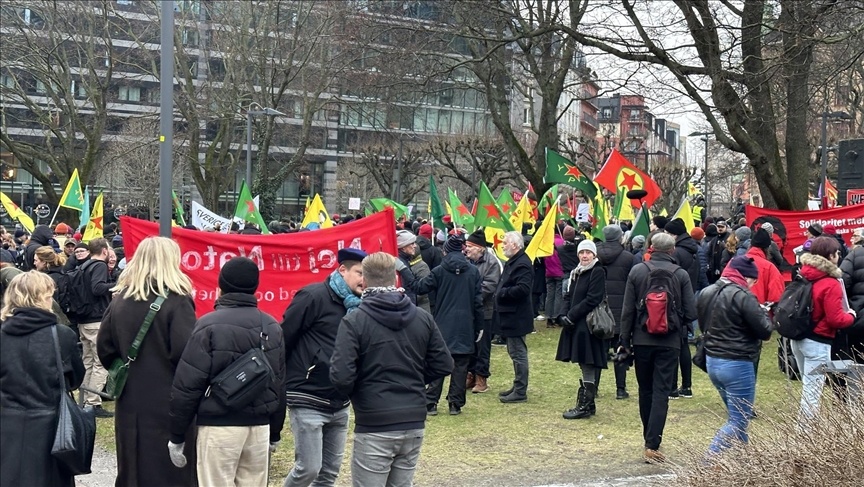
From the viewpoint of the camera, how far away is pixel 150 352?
5.55 metres

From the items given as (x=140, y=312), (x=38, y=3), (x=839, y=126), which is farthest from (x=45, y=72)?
(x=839, y=126)

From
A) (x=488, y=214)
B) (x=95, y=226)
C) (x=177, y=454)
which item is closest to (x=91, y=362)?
(x=177, y=454)

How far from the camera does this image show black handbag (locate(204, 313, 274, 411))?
201 inches

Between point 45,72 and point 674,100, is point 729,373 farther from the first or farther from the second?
point 45,72

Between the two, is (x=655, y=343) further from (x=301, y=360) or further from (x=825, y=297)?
(x=301, y=360)

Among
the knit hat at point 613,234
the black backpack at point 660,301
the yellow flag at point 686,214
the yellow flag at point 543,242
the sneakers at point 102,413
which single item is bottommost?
the sneakers at point 102,413

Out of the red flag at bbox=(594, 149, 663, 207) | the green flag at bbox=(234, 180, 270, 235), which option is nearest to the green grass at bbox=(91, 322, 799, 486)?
the red flag at bbox=(594, 149, 663, 207)

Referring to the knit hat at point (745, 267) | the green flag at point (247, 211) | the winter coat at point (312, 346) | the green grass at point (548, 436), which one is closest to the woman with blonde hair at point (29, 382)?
the winter coat at point (312, 346)

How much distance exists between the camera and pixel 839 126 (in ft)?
164

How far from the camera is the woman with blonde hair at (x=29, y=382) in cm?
502

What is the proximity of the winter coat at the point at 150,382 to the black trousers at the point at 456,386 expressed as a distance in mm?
4615

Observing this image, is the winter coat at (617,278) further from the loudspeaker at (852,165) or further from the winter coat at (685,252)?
the loudspeaker at (852,165)

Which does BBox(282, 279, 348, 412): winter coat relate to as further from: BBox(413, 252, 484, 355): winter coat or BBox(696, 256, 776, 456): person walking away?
BBox(413, 252, 484, 355): winter coat

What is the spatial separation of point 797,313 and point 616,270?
10.2 feet
